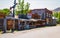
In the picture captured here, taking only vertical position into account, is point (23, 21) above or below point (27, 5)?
below

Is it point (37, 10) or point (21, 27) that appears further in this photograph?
point (37, 10)

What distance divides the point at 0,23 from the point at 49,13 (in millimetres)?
41337

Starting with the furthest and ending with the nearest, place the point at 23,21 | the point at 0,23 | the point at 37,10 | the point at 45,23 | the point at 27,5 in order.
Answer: the point at 37,10 → the point at 45,23 → the point at 27,5 → the point at 23,21 → the point at 0,23

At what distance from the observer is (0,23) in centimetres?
4612

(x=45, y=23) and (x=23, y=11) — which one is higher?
(x=23, y=11)

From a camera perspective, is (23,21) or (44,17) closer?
(23,21)

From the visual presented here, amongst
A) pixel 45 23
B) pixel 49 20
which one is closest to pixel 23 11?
pixel 45 23

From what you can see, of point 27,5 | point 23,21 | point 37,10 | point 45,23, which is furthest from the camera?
point 37,10

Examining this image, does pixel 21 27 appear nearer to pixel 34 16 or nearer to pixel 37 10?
pixel 34 16

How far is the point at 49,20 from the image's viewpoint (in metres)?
82.2

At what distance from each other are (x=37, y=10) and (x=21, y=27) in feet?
115

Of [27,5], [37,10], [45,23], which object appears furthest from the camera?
[37,10]

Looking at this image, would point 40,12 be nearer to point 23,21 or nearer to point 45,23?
point 45,23

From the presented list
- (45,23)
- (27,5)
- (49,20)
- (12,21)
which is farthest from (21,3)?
(12,21)
